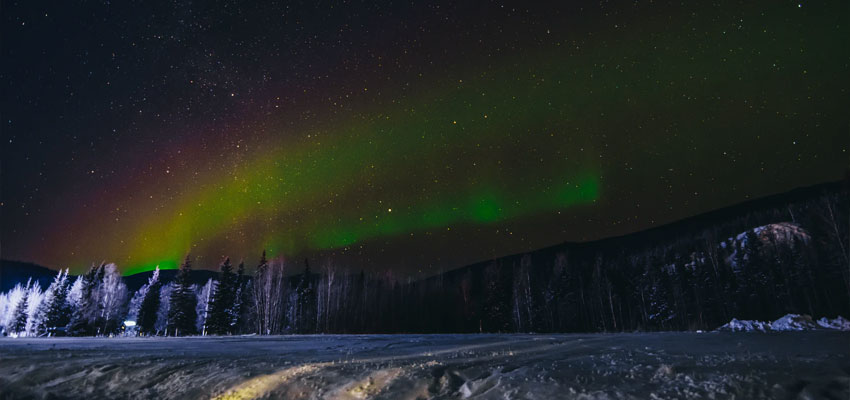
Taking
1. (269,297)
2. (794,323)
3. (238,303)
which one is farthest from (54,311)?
(794,323)

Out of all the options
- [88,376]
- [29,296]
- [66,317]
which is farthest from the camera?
[29,296]

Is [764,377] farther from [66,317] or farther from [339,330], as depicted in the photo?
[66,317]

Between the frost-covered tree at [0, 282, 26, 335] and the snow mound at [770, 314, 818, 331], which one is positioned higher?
the frost-covered tree at [0, 282, 26, 335]

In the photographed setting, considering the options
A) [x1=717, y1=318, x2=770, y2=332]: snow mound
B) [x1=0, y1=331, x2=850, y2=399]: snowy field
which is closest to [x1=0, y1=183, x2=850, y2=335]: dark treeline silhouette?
[x1=717, y1=318, x2=770, y2=332]: snow mound

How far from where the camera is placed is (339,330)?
75.8 m

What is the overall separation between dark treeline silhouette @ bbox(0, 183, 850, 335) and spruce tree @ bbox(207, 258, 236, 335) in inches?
6.8

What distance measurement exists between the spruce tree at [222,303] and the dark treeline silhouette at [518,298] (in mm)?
173

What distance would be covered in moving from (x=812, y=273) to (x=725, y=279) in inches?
400

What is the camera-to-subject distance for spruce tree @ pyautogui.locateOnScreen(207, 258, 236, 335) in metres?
A: 67.0

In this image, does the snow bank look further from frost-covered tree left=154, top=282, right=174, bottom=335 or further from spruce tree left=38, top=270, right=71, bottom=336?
spruce tree left=38, top=270, right=71, bottom=336

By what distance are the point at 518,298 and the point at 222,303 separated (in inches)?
1940

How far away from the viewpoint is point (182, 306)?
68062 mm

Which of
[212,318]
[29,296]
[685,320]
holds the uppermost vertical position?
[29,296]

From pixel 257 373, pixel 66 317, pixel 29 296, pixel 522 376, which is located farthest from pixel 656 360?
→ pixel 29 296
